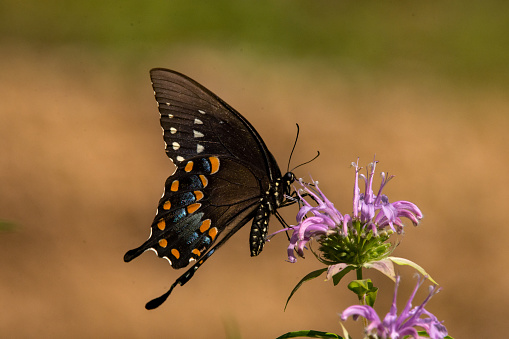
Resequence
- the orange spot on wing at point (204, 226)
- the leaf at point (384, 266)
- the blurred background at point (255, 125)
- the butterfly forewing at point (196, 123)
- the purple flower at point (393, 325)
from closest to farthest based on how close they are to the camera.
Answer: the purple flower at point (393, 325)
the leaf at point (384, 266)
the butterfly forewing at point (196, 123)
the orange spot on wing at point (204, 226)
the blurred background at point (255, 125)

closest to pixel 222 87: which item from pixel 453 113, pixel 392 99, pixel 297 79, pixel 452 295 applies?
pixel 297 79

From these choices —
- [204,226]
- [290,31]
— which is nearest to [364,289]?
[204,226]

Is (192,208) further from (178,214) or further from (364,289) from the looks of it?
(364,289)

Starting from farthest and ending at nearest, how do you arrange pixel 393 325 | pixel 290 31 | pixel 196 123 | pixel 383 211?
pixel 290 31 < pixel 196 123 < pixel 383 211 < pixel 393 325

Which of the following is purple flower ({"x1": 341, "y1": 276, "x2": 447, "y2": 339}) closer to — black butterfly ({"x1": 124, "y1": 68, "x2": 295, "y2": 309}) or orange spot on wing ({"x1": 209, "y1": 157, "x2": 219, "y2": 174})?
black butterfly ({"x1": 124, "y1": 68, "x2": 295, "y2": 309})

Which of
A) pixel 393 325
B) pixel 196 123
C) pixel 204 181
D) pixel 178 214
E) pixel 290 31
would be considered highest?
pixel 290 31

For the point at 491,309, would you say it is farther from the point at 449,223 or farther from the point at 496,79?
the point at 496,79

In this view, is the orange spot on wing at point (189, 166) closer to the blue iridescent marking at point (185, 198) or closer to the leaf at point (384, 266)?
the blue iridescent marking at point (185, 198)

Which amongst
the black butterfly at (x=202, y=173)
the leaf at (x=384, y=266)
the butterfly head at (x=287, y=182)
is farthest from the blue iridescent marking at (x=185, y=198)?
the leaf at (x=384, y=266)
